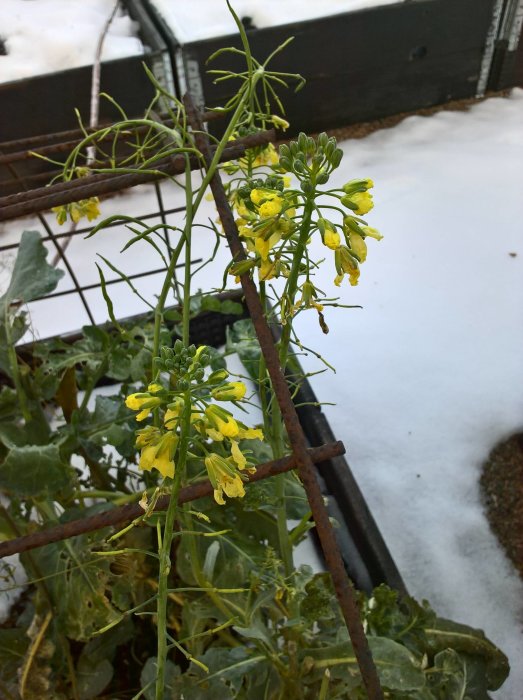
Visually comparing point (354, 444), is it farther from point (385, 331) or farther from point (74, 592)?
point (74, 592)

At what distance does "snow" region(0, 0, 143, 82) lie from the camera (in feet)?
4.99

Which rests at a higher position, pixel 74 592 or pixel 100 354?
pixel 100 354

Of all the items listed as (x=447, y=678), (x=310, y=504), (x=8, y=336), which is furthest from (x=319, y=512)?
(x=8, y=336)

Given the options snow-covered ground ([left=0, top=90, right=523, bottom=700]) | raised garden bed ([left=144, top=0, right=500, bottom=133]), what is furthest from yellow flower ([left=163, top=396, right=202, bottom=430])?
raised garden bed ([left=144, top=0, right=500, bottom=133])

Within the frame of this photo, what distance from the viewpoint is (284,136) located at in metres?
1.87

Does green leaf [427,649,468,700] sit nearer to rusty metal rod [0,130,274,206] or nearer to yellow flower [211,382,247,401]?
yellow flower [211,382,247,401]

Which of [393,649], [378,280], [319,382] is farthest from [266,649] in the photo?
[378,280]

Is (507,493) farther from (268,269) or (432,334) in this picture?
(268,269)

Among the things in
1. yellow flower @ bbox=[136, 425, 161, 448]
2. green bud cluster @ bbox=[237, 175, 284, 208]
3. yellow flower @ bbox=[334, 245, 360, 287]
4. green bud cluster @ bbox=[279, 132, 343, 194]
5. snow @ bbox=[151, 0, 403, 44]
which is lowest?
yellow flower @ bbox=[136, 425, 161, 448]

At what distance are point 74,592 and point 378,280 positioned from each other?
41.0 inches

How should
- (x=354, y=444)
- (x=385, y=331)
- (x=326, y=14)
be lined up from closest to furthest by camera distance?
1. (x=354, y=444)
2. (x=385, y=331)
3. (x=326, y=14)

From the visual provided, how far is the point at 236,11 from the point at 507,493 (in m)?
1.40

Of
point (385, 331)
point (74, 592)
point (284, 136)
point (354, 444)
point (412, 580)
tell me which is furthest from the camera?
point (284, 136)

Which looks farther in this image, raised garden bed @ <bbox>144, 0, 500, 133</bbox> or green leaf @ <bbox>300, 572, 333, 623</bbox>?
raised garden bed @ <bbox>144, 0, 500, 133</bbox>
